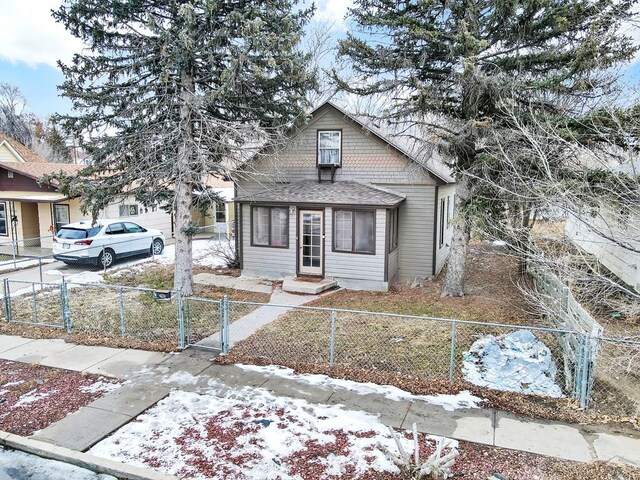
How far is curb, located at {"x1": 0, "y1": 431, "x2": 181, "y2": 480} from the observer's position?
498 cm

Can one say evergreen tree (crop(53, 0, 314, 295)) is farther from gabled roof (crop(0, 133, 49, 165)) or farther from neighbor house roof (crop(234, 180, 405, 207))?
gabled roof (crop(0, 133, 49, 165))

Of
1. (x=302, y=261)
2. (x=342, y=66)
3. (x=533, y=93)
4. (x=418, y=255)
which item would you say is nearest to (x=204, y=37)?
(x=342, y=66)

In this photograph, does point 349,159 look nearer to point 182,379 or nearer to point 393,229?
point 393,229

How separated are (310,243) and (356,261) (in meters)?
1.71

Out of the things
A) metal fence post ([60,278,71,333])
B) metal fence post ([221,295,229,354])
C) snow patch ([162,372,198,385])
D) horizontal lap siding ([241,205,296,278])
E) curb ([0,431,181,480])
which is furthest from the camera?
horizontal lap siding ([241,205,296,278])

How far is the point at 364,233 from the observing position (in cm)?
1412

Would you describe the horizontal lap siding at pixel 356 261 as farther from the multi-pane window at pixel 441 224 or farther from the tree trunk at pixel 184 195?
the tree trunk at pixel 184 195

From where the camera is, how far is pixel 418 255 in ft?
49.8

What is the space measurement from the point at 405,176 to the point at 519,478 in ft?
36.0

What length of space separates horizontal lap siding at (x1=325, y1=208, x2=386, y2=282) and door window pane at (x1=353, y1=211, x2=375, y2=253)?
21 centimetres

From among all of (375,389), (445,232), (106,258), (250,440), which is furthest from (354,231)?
(106,258)

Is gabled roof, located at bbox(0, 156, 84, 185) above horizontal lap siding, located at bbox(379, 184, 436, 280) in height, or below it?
above

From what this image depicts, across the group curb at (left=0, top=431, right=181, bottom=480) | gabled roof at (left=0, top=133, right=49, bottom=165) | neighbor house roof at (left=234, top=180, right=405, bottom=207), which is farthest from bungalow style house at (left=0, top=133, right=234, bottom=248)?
curb at (left=0, top=431, right=181, bottom=480)

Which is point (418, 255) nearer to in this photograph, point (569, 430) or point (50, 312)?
point (569, 430)
